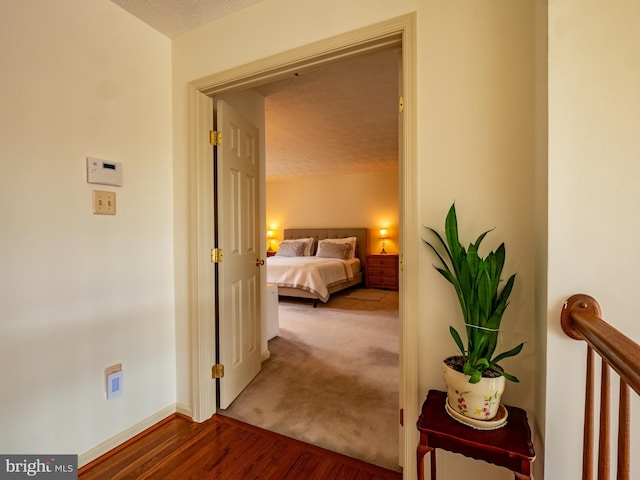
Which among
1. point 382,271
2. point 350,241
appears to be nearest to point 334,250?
point 350,241

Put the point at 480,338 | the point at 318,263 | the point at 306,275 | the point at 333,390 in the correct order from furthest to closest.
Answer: the point at 318,263, the point at 306,275, the point at 333,390, the point at 480,338

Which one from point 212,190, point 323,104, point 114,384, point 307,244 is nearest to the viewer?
point 114,384

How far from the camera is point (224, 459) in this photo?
149 centimetres

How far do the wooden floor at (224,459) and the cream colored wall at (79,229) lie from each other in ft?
0.53

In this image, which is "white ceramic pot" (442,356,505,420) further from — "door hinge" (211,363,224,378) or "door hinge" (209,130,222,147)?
"door hinge" (209,130,222,147)

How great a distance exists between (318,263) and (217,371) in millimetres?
3124

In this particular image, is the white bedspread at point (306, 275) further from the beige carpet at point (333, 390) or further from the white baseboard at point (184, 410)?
the white baseboard at point (184, 410)

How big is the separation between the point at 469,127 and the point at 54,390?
2.12 m

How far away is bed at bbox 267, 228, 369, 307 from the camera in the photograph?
15.3 feet

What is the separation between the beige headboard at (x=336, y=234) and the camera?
6555 mm

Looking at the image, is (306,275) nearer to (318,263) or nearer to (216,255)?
(318,263)

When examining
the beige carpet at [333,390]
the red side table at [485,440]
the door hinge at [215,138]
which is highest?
the door hinge at [215,138]

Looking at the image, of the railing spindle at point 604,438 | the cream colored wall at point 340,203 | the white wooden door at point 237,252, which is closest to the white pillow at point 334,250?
the cream colored wall at point 340,203

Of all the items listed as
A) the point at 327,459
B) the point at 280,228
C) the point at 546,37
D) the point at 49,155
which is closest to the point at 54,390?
the point at 49,155
